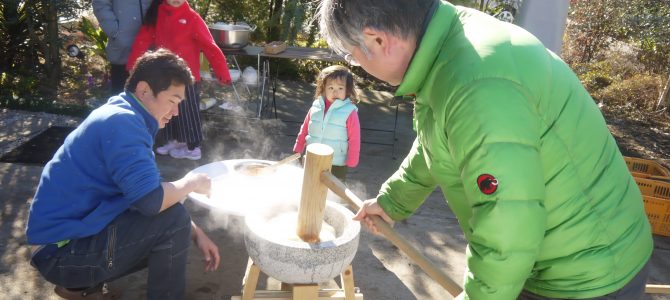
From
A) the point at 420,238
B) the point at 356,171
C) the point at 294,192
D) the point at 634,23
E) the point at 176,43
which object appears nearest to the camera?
the point at 294,192

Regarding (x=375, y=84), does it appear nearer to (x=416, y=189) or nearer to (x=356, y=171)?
(x=356, y=171)

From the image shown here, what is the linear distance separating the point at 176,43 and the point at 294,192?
8.09 feet

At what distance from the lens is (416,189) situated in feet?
6.27

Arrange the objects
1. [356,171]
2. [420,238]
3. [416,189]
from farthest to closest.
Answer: [356,171] → [420,238] → [416,189]

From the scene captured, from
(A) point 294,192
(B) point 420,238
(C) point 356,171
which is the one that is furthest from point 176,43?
(B) point 420,238

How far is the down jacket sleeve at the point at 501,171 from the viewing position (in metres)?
1.05

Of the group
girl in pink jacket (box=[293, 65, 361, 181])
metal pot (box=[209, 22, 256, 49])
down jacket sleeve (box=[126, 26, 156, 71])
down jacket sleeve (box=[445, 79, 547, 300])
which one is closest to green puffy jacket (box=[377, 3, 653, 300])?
down jacket sleeve (box=[445, 79, 547, 300])

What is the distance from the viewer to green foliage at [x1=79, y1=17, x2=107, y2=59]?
707cm

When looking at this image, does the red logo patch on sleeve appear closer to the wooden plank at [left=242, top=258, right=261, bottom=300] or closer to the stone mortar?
the stone mortar

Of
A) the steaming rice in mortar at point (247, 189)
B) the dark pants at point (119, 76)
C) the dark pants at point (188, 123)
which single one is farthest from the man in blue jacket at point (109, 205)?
the dark pants at point (119, 76)

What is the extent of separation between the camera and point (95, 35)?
23.3 ft

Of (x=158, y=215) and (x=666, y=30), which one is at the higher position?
(x=666, y=30)

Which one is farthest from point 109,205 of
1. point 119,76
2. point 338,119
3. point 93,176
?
point 119,76

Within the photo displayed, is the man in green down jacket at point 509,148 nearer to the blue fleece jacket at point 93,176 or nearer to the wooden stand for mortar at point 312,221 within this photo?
the wooden stand for mortar at point 312,221
